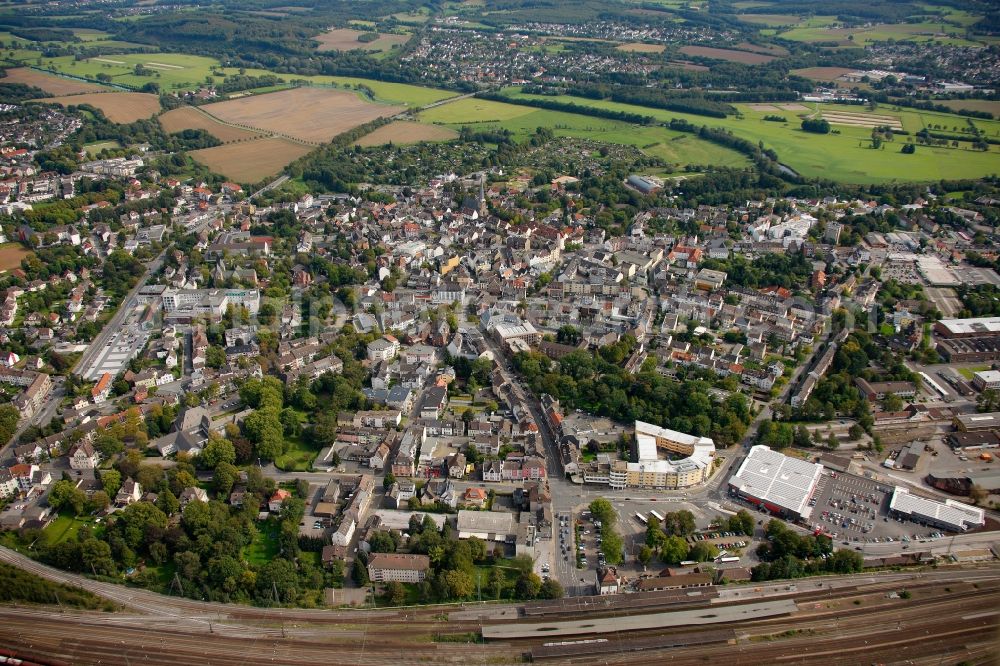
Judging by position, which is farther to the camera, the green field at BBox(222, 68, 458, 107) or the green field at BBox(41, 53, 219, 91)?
the green field at BBox(41, 53, 219, 91)

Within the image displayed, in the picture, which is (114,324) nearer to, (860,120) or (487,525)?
(487,525)

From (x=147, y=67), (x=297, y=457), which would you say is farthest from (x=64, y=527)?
(x=147, y=67)

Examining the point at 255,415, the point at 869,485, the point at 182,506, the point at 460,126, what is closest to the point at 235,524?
the point at 182,506

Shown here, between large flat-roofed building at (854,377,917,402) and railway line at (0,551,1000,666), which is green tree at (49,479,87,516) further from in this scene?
large flat-roofed building at (854,377,917,402)

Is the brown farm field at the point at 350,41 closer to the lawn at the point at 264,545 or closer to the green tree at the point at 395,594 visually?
the lawn at the point at 264,545

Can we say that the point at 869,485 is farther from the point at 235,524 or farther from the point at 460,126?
the point at 460,126

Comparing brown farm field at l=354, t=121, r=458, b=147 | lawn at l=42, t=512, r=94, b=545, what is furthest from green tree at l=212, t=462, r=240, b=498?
brown farm field at l=354, t=121, r=458, b=147
